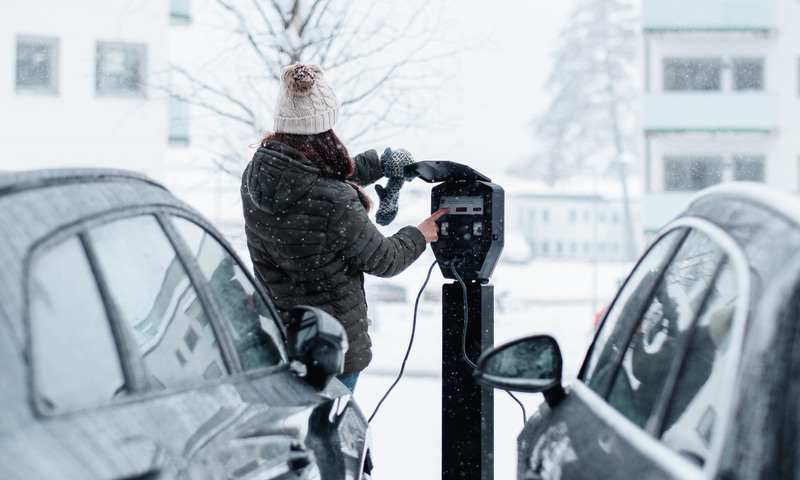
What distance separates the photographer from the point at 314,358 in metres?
2.35

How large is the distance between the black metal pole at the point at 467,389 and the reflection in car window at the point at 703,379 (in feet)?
7.02

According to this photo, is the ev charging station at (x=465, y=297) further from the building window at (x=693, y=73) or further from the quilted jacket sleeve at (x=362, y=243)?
the building window at (x=693, y=73)

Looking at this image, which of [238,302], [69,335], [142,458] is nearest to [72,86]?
[238,302]

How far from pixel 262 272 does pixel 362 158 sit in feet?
2.11

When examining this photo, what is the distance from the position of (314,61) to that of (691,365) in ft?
25.9

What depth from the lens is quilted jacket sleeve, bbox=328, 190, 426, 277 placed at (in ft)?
10.3

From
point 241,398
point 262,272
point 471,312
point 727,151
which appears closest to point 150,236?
point 241,398

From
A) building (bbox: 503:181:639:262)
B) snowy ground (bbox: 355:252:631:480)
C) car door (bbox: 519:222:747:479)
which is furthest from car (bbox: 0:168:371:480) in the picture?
building (bbox: 503:181:639:262)

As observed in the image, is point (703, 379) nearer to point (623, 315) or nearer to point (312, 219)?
point (623, 315)

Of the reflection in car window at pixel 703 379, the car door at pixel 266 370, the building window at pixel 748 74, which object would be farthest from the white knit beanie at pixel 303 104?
the building window at pixel 748 74

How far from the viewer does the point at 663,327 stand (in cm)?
190

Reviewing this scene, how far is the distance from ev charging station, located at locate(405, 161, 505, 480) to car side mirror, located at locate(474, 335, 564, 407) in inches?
61.6

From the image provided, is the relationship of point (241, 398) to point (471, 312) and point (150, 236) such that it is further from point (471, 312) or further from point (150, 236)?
point (471, 312)

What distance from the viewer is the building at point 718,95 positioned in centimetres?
1917
